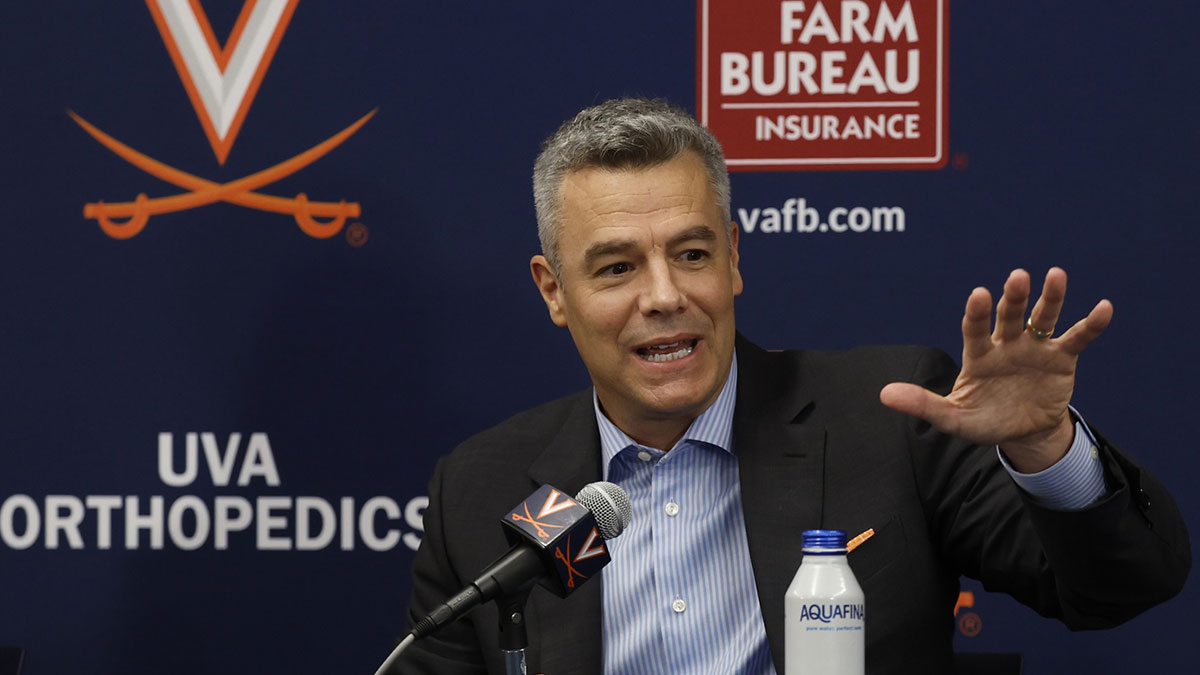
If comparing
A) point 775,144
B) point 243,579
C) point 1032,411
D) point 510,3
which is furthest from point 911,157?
point 243,579

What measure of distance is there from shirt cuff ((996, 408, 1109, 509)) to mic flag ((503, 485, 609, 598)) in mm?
606

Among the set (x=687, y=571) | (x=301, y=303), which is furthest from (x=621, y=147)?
(x=301, y=303)

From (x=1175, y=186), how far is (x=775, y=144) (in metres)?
0.81

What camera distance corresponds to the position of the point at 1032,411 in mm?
1675

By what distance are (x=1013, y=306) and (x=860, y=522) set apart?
0.61m

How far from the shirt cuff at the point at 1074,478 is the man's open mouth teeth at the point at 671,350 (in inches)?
23.4

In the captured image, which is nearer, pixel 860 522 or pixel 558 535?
pixel 558 535

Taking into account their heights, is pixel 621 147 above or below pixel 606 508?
above

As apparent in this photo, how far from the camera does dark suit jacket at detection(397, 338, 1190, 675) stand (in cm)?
182

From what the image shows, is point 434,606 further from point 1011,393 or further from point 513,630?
point 1011,393

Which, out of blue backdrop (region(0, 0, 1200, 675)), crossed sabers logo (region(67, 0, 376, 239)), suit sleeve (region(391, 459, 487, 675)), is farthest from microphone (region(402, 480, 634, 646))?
crossed sabers logo (region(67, 0, 376, 239))

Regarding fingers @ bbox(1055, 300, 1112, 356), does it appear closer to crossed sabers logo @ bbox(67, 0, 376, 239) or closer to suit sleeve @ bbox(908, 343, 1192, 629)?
suit sleeve @ bbox(908, 343, 1192, 629)

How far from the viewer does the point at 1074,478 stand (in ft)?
5.59

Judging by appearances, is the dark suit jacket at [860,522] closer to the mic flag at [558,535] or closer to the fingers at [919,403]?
the fingers at [919,403]
